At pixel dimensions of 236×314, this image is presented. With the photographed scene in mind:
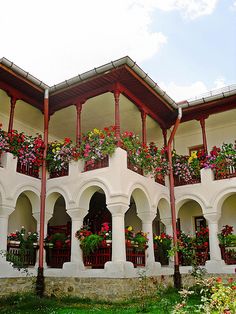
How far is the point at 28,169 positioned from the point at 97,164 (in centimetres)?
238

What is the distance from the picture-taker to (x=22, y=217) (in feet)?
45.8

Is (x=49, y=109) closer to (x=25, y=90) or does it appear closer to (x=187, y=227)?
(x=25, y=90)

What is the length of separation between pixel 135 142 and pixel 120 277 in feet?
14.2

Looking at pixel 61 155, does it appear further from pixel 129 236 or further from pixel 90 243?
pixel 129 236

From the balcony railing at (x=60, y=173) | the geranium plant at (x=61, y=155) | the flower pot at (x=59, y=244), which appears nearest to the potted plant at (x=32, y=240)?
the flower pot at (x=59, y=244)

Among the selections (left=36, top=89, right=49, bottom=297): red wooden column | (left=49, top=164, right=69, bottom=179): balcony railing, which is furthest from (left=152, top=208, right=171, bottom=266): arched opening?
(left=36, top=89, right=49, bottom=297): red wooden column

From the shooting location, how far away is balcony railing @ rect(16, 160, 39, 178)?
12.1m

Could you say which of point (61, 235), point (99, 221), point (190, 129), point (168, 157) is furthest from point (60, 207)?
point (190, 129)

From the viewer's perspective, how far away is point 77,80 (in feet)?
38.8

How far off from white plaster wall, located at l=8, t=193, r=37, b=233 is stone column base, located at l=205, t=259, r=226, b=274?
6.53 meters

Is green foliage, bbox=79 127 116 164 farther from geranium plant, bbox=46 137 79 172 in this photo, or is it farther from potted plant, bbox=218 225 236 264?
potted plant, bbox=218 225 236 264

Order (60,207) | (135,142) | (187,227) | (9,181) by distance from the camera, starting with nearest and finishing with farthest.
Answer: (9,181) < (135,142) < (187,227) < (60,207)

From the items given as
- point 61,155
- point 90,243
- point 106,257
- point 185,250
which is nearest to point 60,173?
point 61,155

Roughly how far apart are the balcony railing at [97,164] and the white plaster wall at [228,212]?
5.84 m
